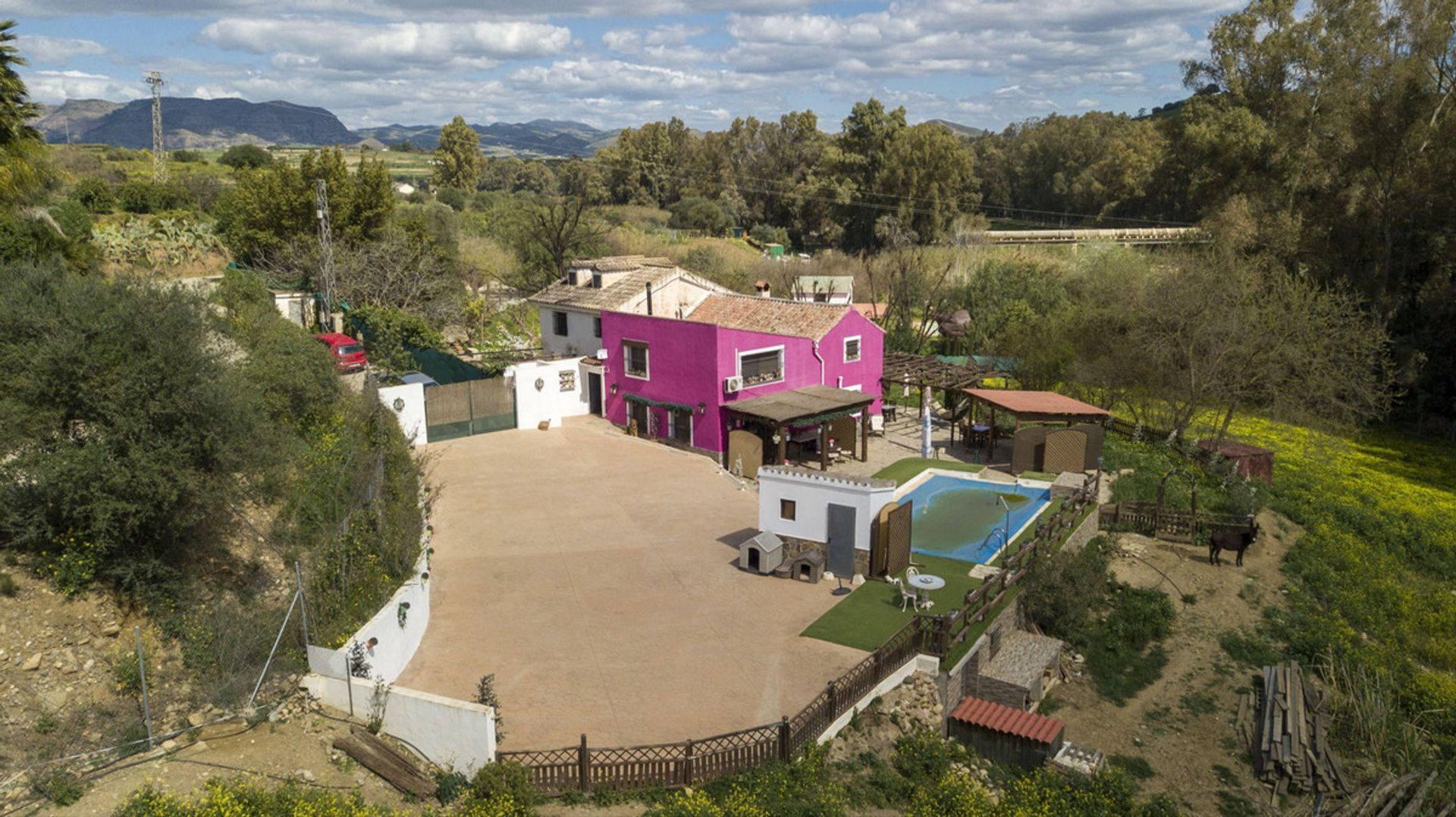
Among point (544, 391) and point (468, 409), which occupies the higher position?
point (544, 391)

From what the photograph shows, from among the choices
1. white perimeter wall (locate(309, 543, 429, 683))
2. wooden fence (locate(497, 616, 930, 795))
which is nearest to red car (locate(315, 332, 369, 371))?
white perimeter wall (locate(309, 543, 429, 683))

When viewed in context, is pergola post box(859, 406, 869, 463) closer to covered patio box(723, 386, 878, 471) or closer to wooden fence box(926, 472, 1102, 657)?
covered patio box(723, 386, 878, 471)

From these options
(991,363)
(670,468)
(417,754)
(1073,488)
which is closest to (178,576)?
(417,754)

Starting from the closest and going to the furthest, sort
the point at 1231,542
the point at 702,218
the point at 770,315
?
the point at 1231,542 < the point at 770,315 < the point at 702,218

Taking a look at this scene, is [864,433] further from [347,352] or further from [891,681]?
[347,352]

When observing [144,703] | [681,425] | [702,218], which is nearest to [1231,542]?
[681,425]

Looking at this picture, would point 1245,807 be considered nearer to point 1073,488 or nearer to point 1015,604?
point 1015,604
